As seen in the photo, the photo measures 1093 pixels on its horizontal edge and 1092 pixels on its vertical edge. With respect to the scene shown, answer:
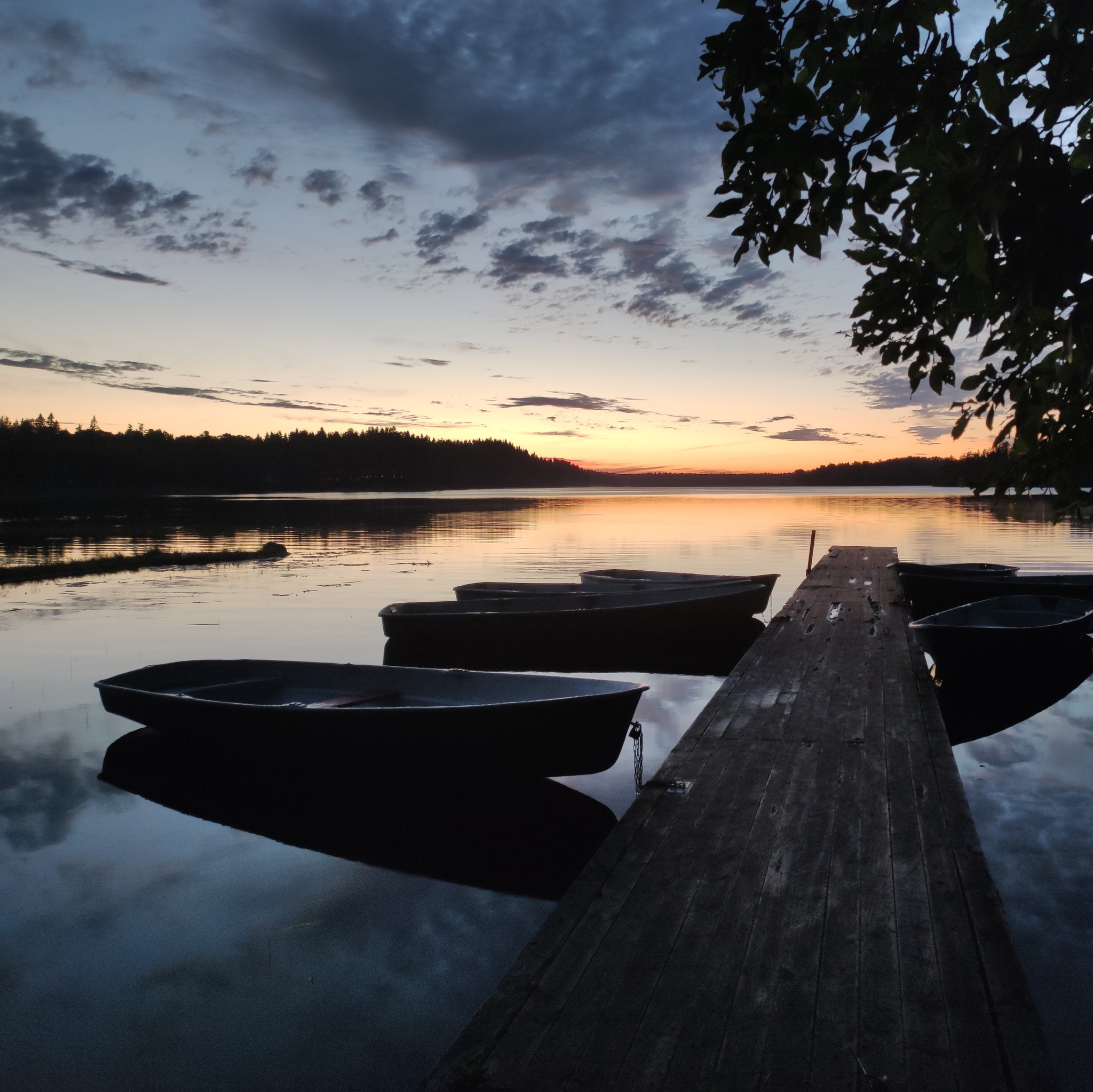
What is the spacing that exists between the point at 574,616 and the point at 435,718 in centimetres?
903

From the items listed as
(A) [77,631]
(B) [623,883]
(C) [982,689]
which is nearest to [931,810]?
(B) [623,883]

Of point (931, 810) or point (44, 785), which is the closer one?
point (931, 810)

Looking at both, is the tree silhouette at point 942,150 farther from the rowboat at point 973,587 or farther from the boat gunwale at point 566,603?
the rowboat at point 973,587

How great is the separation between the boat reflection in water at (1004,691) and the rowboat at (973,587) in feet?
13.3

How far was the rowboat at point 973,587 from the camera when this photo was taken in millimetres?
18641

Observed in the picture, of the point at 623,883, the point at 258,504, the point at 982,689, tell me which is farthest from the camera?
the point at 258,504

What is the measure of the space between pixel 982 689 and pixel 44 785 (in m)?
14.7

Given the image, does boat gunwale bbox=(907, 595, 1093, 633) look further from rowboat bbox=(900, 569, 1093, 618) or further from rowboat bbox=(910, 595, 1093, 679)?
rowboat bbox=(900, 569, 1093, 618)

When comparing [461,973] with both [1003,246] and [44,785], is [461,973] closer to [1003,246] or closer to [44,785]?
[1003,246]

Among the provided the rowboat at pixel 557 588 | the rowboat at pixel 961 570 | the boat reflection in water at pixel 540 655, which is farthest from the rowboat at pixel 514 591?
the rowboat at pixel 961 570

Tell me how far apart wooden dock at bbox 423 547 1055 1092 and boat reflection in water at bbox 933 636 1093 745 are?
6731 millimetres

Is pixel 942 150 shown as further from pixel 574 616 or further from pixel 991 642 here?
pixel 574 616

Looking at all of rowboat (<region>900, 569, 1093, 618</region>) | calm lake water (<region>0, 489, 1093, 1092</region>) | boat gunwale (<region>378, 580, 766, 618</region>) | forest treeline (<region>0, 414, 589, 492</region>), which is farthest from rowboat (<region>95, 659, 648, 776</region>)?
forest treeline (<region>0, 414, 589, 492</region>)

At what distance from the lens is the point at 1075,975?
5406 mm
